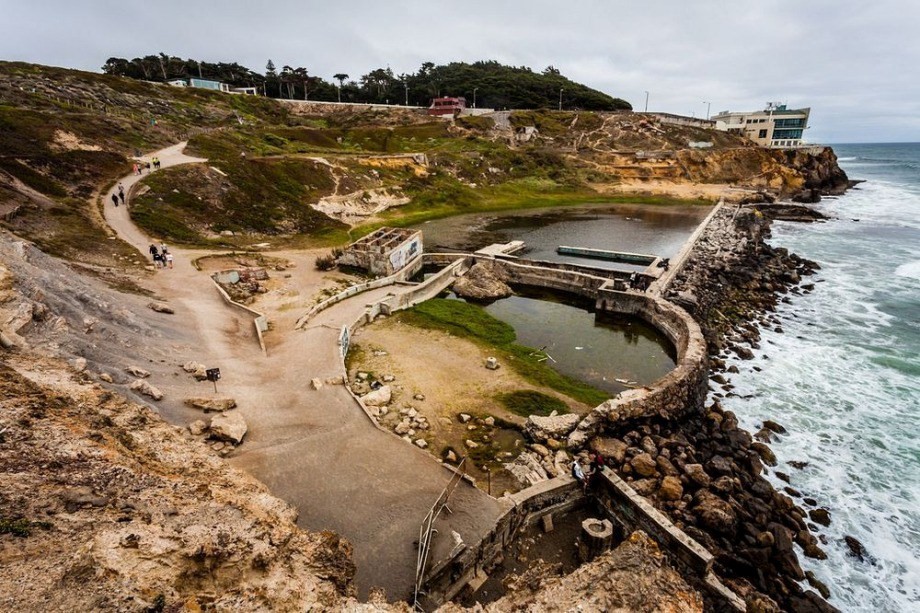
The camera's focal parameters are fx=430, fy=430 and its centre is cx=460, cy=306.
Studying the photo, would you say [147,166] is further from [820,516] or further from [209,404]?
[820,516]

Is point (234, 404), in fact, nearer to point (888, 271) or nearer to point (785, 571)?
point (785, 571)

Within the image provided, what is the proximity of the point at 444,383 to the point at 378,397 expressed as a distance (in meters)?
3.11

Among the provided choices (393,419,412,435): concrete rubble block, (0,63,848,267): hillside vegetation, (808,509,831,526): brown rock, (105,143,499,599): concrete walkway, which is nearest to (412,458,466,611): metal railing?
(105,143,499,599): concrete walkway

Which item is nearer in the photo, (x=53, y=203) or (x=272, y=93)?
(x=53, y=203)

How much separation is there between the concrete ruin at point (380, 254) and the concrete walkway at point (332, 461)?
39.4ft

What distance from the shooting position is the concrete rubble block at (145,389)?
12275 mm

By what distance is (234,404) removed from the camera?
1371cm

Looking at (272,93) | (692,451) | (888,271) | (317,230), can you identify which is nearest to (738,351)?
(692,451)

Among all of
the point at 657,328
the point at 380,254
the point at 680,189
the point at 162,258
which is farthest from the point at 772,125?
the point at 162,258

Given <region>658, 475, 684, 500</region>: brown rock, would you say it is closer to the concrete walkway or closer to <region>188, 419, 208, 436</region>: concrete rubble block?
the concrete walkway

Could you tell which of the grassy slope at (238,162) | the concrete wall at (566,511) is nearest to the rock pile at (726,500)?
the concrete wall at (566,511)

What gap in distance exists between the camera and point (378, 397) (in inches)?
662

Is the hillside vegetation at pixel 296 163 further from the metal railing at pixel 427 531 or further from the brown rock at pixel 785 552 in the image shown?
the brown rock at pixel 785 552

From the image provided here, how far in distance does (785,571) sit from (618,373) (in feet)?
32.3
